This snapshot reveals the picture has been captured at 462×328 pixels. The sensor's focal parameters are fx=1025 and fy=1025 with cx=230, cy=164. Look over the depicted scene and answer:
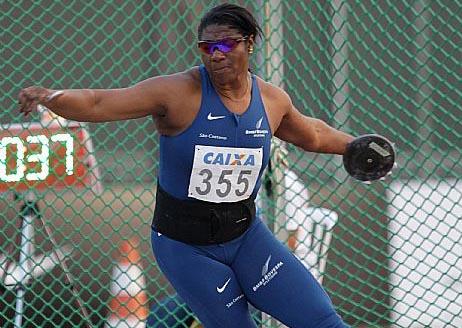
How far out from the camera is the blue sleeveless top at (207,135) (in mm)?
3977

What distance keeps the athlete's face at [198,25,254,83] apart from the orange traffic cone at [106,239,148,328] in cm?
222

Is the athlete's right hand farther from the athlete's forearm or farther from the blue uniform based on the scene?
the blue uniform

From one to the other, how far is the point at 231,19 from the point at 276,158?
5.95 ft

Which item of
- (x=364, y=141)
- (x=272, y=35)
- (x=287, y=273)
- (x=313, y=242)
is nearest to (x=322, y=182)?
(x=313, y=242)

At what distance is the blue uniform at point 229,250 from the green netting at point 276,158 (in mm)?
1591

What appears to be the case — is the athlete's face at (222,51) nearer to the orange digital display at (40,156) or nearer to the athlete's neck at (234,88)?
the athlete's neck at (234,88)

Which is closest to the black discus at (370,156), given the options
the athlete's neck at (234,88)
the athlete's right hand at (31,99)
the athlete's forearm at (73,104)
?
the athlete's neck at (234,88)

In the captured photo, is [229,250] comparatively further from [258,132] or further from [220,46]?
[220,46]

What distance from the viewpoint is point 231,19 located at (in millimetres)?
4008

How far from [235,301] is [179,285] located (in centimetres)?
24

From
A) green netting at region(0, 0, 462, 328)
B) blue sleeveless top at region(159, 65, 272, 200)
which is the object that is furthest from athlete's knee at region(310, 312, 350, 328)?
green netting at region(0, 0, 462, 328)

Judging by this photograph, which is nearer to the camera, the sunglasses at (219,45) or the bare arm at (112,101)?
the bare arm at (112,101)

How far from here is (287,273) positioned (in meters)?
4.13

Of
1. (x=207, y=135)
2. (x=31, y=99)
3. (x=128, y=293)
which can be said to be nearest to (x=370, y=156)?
(x=207, y=135)
